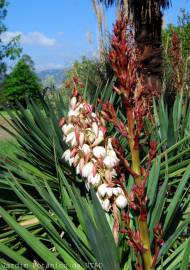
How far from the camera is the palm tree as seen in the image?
6.67 metres

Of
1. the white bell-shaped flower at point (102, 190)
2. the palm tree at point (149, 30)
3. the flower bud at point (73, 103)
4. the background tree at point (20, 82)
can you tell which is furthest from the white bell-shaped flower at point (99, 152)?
the background tree at point (20, 82)

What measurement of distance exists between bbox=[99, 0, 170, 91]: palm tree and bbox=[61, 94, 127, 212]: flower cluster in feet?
16.2

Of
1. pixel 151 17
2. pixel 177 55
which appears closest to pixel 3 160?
pixel 177 55

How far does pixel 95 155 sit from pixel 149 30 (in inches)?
216

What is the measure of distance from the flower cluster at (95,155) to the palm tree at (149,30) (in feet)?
16.2

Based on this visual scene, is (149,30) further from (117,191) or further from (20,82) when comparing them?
(20,82)

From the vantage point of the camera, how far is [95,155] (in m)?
1.71

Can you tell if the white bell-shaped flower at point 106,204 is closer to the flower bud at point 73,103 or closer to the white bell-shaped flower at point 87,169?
the white bell-shaped flower at point 87,169

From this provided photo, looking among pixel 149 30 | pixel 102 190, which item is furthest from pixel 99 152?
pixel 149 30

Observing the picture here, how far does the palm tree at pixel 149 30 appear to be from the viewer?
21.9 ft

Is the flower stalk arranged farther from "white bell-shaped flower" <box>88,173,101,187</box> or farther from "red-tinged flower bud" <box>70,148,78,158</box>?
"red-tinged flower bud" <box>70,148,78,158</box>

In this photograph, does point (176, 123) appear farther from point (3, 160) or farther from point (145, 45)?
point (145, 45)

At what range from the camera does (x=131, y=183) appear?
198 cm

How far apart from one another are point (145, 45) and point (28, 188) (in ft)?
15.5
